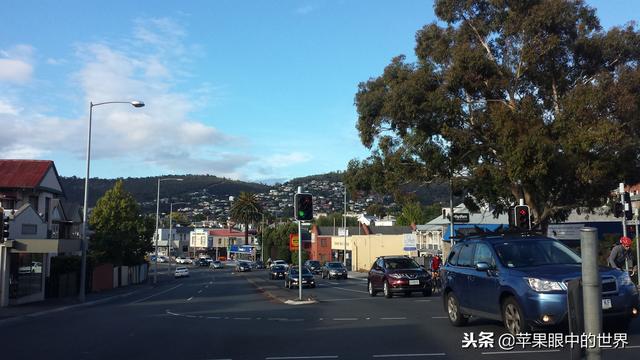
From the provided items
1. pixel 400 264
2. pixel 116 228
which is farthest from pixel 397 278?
pixel 116 228

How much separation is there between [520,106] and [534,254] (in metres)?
18.0

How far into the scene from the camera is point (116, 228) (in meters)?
50.7

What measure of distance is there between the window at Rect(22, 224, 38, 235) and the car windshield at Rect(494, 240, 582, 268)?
102 ft

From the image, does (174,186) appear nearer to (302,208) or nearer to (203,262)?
(203,262)

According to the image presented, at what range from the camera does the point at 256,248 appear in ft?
413

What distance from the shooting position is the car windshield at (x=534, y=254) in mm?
10422

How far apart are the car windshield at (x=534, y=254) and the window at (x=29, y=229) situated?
3102 cm

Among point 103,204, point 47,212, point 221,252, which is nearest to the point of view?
point 47,212

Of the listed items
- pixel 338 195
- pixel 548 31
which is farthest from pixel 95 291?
pixel 338 195

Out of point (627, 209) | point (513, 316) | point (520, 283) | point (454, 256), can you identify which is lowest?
point (513, 316)

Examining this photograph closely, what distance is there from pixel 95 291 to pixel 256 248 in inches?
3248

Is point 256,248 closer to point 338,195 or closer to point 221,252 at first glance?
point 221,252

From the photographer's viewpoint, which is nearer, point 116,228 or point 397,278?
point 397,278

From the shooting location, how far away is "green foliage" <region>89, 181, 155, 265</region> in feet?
159
